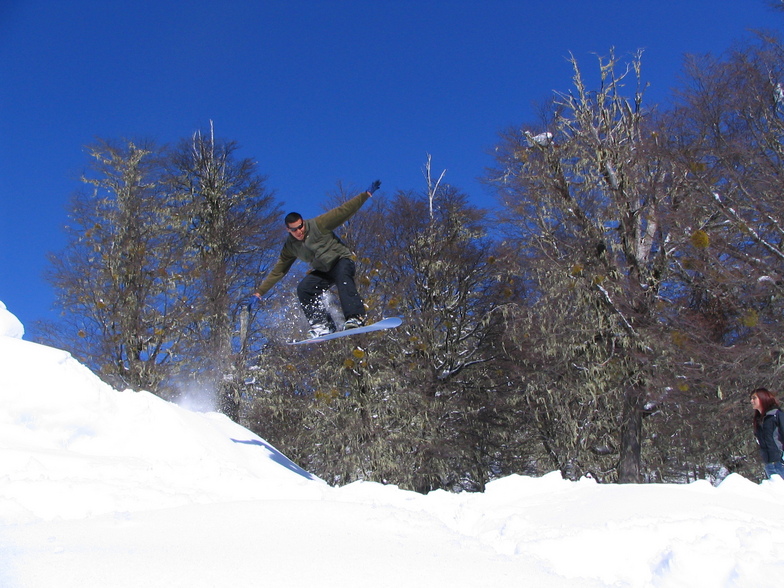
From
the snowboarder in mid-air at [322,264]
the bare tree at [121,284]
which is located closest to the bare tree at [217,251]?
the bare tree at [121,284]

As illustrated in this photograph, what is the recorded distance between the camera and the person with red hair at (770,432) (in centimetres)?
622

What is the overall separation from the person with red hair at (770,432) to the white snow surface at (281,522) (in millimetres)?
1290

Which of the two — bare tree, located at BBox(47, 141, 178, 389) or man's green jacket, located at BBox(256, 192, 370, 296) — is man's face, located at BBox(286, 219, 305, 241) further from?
bare tree, located at BBox(47, 141, 178, 389)

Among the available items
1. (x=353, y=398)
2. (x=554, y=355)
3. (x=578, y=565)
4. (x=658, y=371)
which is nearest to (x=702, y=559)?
(x=578, y=565)

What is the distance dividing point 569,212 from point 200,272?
9.82 metres

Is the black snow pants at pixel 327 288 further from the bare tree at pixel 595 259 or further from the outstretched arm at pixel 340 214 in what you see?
the bare tree at pixel 595 259

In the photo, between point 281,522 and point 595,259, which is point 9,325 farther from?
point 595,259

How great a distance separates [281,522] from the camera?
3508 mm

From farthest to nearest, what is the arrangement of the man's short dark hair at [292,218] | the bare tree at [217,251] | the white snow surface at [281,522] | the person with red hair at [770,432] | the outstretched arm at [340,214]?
the bare tree at [217,251]
the man's short dark hair at [292,218]
the outstretched arm at [340,214]
the person with red hair at [770,432]
the white snow surface at [281,522]

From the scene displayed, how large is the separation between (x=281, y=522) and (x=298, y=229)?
13.6 feet

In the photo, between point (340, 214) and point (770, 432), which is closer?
point (770, 432)

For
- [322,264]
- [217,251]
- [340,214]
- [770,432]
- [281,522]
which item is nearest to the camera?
[281,522]

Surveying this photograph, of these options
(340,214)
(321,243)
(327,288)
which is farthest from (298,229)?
(327,288)

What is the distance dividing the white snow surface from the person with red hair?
1290 mm
